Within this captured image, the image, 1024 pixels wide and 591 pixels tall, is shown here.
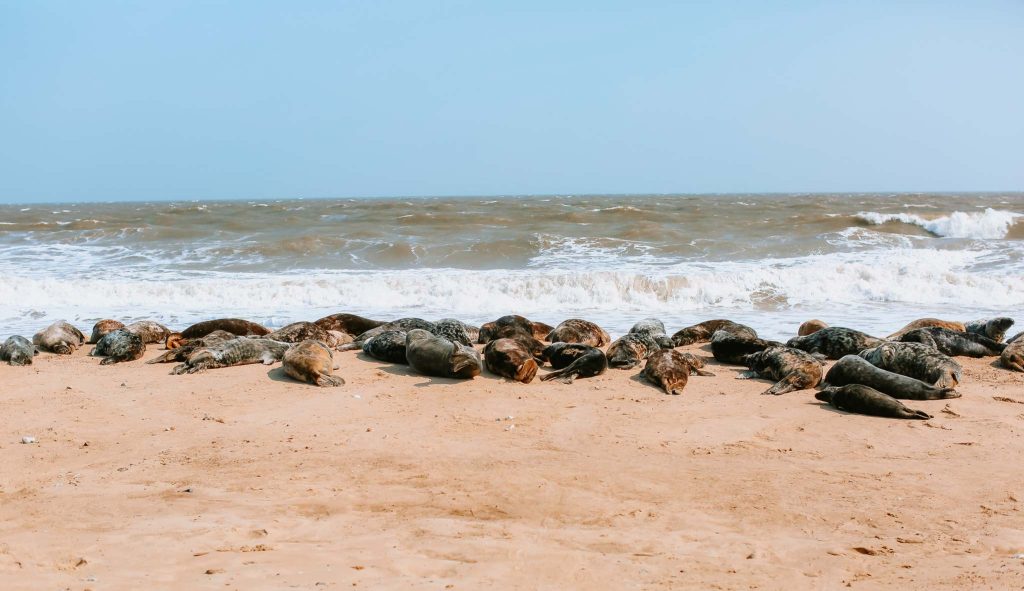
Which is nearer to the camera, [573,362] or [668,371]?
[668,371]

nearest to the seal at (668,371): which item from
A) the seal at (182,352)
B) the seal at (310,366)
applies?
the seal at (310,366)

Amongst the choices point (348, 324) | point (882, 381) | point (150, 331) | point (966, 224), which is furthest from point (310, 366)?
point (966, 224)

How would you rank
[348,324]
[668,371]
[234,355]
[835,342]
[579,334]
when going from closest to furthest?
1. [668,371]
2. [234,355]
3. [835,342]
4. [579,334]
5. [348,324]

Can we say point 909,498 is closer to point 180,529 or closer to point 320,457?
point 320,457

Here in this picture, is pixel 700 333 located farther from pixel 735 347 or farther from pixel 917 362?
pixel 917 362

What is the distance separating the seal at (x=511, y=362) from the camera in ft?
23.1

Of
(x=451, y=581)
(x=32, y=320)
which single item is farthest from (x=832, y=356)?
(x=32, y=320)

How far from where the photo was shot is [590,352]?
7.48 m

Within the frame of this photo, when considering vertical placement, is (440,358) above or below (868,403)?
above

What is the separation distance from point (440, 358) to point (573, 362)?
128 cm

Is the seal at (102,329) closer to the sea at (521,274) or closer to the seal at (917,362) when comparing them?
the sea at (521,274)

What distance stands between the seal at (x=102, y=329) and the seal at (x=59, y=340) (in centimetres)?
35

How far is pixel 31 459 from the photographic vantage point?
4.82 m

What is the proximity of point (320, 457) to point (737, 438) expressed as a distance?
2.84 m
